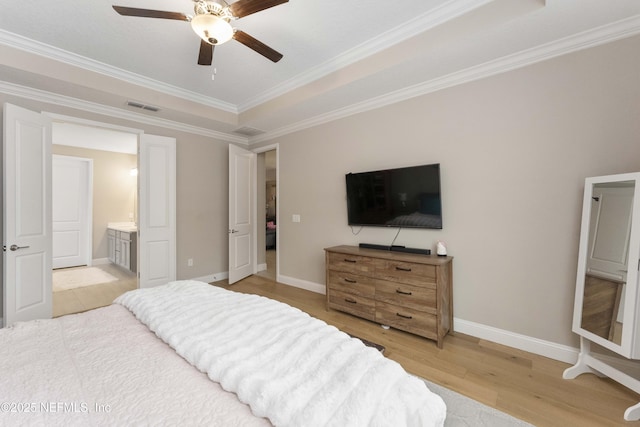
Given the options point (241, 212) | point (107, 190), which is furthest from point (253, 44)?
point (107, 190)

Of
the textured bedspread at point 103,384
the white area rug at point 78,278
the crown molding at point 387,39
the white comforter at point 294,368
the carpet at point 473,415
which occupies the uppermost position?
the crown molding at point 387,39

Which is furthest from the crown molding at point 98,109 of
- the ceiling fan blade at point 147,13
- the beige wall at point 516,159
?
the ceiling fan blade at point 147,13

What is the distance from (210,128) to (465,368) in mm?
4453

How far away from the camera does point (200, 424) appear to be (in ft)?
2.44

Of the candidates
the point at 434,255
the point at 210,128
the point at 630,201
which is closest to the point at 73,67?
the point at 210,128

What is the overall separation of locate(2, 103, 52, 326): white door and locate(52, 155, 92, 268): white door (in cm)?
330

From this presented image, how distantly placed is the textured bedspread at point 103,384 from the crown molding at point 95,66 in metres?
2.68

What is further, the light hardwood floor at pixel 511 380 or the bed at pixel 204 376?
the light hardwood floor at pixel 511 380

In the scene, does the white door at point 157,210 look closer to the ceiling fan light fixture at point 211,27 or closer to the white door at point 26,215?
the white door at point 26,215

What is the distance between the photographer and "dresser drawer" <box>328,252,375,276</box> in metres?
2.78

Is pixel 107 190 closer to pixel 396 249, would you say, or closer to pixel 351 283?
pixel 351 283

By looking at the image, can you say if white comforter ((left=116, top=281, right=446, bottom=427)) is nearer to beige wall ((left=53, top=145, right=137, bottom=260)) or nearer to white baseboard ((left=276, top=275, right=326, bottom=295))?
white baseboard ((left=276, top=275, right=326, bottom=295))

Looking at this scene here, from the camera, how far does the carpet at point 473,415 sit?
4.86 ft

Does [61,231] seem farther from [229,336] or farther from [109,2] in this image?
[229,336]
